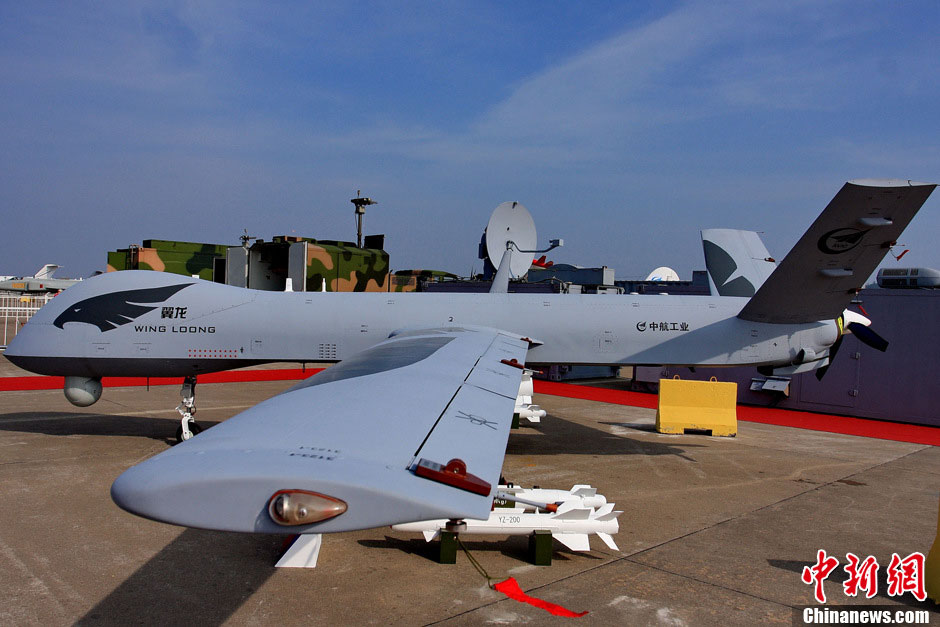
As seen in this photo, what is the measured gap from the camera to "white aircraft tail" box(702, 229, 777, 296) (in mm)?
14367

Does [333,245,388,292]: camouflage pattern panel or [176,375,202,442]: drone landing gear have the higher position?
[333,245,388,292]: camouflage pattern panel

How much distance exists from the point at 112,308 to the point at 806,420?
57.5ft

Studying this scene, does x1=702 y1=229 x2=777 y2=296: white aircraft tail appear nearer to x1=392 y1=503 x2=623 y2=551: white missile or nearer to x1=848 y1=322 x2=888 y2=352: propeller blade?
x1=848 y1=322 x2=888 y2=352: propeller blade

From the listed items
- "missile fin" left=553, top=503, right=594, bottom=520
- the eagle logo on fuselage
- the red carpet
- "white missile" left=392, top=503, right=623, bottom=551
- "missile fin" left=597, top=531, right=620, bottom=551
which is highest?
the eagle logo on fuselage

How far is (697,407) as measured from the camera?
15.9m

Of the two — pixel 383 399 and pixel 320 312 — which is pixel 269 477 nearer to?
pixel 383 399

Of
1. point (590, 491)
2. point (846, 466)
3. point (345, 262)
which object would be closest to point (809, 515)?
point (590, 491)

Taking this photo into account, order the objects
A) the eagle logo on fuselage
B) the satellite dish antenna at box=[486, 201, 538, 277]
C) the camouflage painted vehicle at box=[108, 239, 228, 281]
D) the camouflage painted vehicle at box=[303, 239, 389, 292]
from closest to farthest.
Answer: the eagle logo on fuselage, the satellite dish antenna at box=[486, 201, 538, 277], the camouflage painted vehicle at box=[303, 239, 389, 292], the camouflage painted vehicle at box=[108, 239, 228, 281]

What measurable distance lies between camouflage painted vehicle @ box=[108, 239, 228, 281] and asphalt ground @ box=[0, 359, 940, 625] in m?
16.9
